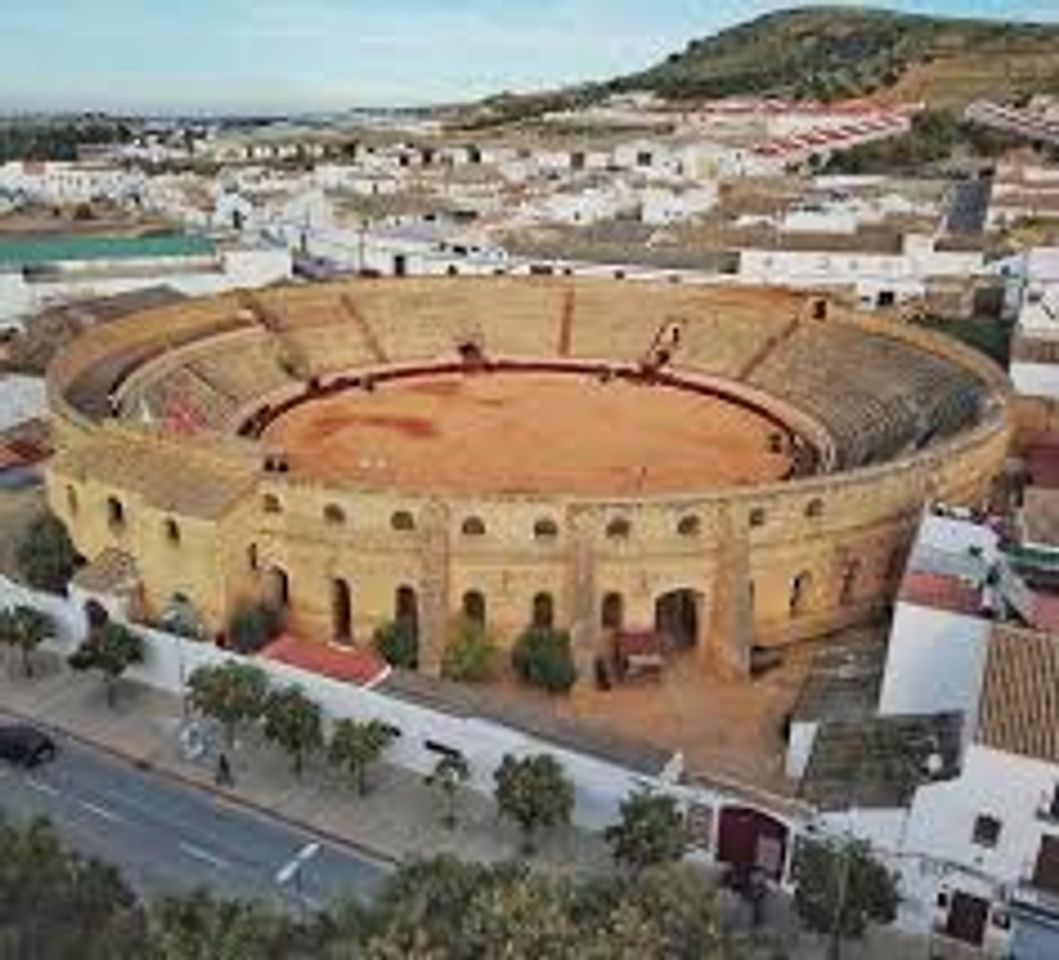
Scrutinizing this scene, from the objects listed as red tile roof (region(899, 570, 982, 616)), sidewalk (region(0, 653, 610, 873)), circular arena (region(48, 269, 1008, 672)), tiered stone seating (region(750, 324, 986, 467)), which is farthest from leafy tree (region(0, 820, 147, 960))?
tiered stone seating (region(750, 324, 986, 467))

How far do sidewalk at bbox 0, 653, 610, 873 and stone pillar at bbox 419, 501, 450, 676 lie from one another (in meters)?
5.76

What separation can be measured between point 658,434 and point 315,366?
20.3m

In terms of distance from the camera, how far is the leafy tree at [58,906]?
81.1ft

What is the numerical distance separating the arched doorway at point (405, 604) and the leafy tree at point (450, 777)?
8636 mm

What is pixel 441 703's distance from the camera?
3941cm

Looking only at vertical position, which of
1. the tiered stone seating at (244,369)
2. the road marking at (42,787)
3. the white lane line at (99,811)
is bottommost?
the white lane line at (99,811)

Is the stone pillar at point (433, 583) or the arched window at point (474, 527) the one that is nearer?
the stone pillar at point (433, 583)

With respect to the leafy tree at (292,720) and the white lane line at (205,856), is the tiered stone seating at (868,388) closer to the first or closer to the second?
the leafy tree at (292,720)

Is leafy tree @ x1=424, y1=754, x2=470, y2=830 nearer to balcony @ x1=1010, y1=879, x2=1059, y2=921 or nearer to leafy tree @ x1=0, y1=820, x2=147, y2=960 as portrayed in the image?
leafy tree @ x1=0, y1=820, x2=147, y2=960

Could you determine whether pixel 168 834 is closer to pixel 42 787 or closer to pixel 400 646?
pixel 42 787

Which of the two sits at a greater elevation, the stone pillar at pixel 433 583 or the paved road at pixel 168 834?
the stone pillar at pixel 433 583

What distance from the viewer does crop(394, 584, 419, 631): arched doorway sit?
4644 centimetres

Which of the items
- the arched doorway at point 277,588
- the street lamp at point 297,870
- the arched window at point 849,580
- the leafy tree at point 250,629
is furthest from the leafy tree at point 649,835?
the arched doorway at point 277,588

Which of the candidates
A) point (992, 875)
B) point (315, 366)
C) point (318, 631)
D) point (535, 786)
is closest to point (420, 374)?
point (315, 366)
